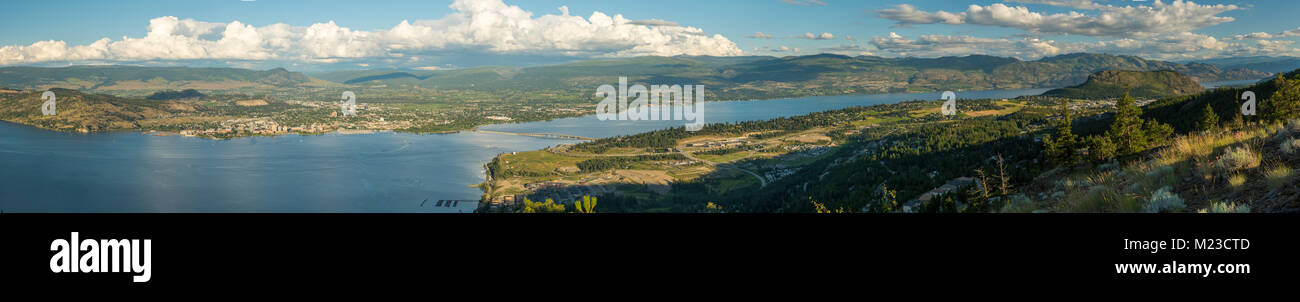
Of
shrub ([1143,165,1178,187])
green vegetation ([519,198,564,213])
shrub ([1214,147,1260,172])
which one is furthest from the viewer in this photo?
green vegetation ([519,198,564,213])

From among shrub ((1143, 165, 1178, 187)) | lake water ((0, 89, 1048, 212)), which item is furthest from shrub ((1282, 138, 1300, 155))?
lake water ((0, 89, 1048, 212))

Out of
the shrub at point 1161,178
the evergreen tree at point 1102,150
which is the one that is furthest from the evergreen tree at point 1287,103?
the shrub at point 1161,178

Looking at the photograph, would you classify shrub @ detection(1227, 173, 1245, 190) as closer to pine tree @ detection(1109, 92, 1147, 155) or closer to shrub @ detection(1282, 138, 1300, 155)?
shrub @ detection(1282, 138, 1300, 155)

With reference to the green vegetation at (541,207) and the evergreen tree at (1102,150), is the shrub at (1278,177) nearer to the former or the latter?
the green vegetation at (541,207)

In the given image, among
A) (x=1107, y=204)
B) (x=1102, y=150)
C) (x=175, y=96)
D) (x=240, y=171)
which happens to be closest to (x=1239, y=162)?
(x=1107, y=204)
